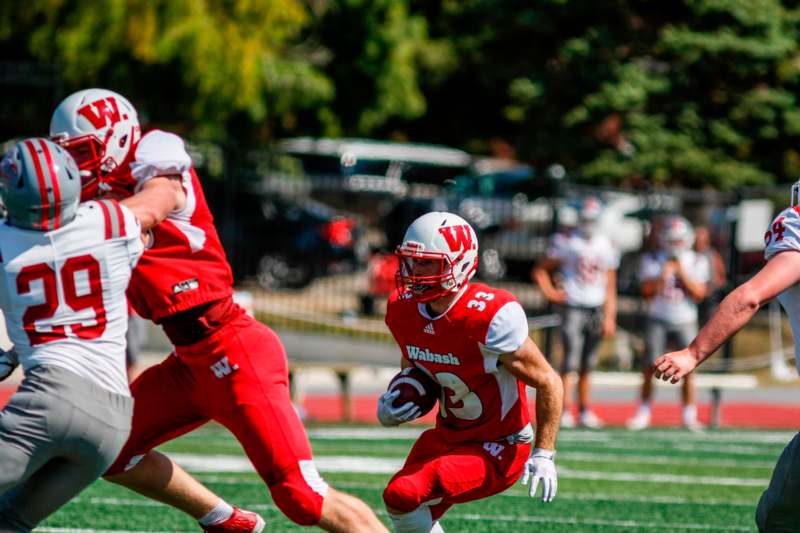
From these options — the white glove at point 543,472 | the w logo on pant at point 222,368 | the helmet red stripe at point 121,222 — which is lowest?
the white glove at point 543,472

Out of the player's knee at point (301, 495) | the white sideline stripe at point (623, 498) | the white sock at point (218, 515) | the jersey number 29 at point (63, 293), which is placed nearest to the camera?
the jersey number 29 at point (63, 293)

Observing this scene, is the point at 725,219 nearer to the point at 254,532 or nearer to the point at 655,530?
the point at 655,530

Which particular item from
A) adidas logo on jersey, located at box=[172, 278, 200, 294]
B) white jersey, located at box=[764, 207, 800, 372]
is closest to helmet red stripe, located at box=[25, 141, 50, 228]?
adidas logo on jersey, located at box=[172, 278, 200, 294]

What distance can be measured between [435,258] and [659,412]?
975cm

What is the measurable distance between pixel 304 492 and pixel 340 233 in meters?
13.2

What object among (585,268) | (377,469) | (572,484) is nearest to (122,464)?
(377,469)

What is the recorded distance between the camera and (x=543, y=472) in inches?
197

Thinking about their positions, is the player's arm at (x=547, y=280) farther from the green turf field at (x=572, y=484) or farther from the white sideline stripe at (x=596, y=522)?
the white sideline stripe at (x=596, y=522)

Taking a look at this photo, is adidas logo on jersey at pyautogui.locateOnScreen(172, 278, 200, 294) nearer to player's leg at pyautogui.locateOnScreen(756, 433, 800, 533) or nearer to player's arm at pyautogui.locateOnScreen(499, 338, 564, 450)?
player's arm at pyautogui.locateOnScreen(499, 338, 564, 450)

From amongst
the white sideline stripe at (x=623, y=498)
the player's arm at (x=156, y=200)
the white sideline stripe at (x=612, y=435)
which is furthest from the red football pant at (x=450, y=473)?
the white sideline stripe at (x=612, y=435)

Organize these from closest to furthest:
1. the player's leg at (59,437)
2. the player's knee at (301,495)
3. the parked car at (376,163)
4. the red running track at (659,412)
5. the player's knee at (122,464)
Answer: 1. the player's leg at (59,437)
2. the player's knee at (301,495)
3. the player's knee at (122,464)
4. the red running track at (659,412)
5. the parked car at (376,163)

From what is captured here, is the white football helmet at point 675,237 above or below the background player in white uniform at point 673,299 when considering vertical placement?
above

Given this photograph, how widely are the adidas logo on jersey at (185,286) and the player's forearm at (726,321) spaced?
2011 millimetres

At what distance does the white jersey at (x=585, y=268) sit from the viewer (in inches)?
480
